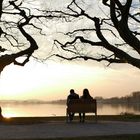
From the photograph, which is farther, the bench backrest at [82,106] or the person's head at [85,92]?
the person's head at [85,92]

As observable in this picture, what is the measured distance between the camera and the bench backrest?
27.0 meters

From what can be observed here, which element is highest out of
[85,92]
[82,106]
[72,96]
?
[85,92]

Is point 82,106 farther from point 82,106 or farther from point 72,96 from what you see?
point 72,96

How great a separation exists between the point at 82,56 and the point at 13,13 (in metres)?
5.64

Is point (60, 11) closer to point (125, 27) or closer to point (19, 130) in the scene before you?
point (19, 130)

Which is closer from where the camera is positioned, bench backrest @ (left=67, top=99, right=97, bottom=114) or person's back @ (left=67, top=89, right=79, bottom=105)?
bench backrest @ (left=67, top=99, right=97, bottom=114)

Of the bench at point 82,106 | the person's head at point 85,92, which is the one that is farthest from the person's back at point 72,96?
the bench at point 82,106

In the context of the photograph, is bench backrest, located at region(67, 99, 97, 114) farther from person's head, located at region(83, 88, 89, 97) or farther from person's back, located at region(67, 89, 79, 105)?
person's head, located at region(83, 88, 89, 97)

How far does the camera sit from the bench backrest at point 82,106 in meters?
27.0

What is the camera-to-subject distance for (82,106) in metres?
27.0

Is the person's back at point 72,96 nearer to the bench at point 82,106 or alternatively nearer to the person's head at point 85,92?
the person's head at point 85,92

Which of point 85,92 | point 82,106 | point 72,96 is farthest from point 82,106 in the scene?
point 72,96

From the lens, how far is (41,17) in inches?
1278

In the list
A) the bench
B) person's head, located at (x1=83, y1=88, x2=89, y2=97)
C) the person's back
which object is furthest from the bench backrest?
person's head, located at (x1=83, y1=88, x2=89, y2=97)
